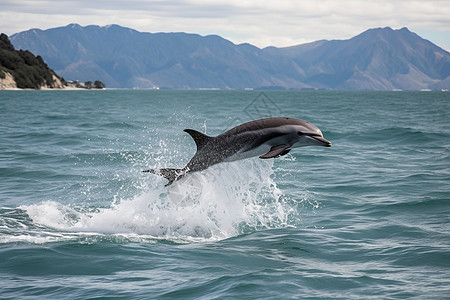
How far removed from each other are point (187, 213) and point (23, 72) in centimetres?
13400

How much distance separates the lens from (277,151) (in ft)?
30.6

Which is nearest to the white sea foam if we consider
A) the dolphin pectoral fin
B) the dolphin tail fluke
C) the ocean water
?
the ocean water

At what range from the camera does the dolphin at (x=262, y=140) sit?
956 cm

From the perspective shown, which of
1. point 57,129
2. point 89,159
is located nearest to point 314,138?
point 89,159

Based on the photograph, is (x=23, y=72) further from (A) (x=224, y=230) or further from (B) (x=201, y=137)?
(B) (x=201, y=137)

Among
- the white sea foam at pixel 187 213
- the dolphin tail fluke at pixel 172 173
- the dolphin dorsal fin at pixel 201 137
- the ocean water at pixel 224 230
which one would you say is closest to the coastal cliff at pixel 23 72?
the ocean water at pixel 224 230

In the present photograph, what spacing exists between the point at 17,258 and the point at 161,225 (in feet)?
10.4

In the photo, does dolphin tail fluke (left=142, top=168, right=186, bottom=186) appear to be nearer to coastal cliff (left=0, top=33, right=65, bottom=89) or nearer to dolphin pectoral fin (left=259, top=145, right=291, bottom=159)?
dolphin pectoral fin (left=259, top=145, right=291, bottom=159)

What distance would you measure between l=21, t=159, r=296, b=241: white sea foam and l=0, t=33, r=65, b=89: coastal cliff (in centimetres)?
12425

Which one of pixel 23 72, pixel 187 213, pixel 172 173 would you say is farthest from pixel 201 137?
pixel 23 72

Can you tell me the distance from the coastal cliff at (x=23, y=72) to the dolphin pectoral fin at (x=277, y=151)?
128 m

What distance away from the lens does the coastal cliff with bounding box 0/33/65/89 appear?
5148 inches

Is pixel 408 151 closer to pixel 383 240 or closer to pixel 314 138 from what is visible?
pixel 383 240

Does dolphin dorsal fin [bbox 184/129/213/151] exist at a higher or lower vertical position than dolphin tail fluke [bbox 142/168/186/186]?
higher
